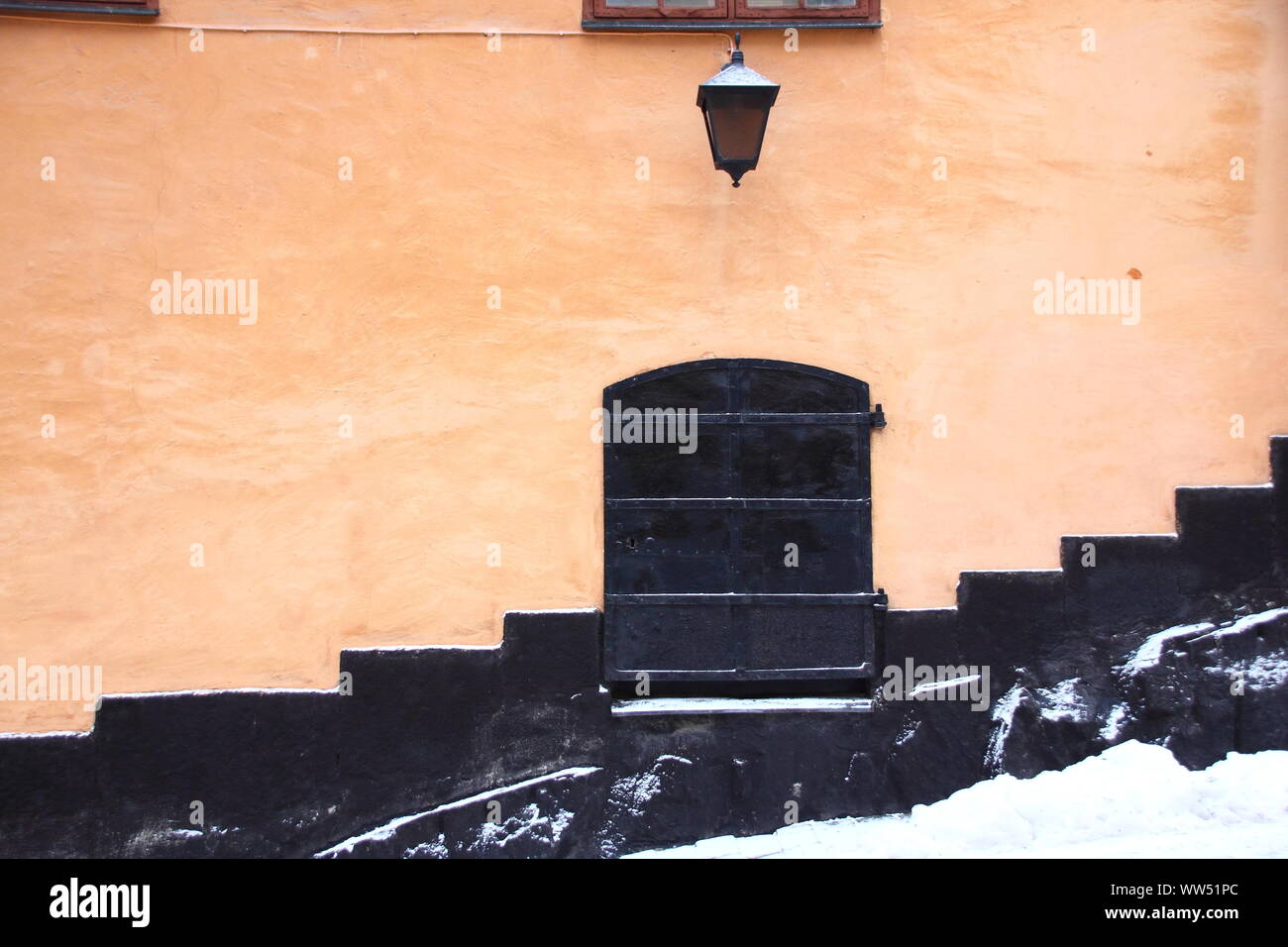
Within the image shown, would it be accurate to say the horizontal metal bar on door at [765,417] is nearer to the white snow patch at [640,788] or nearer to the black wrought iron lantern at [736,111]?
the black wrought iron lantern at [736,111]

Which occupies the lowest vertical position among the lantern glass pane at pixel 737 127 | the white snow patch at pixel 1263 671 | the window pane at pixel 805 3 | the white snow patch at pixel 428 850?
the white snow patch at pixel 428 850

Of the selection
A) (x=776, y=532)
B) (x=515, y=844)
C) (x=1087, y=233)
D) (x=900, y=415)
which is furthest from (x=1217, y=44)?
(x=515, y=844)

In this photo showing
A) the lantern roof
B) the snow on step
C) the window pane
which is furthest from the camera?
the window pane

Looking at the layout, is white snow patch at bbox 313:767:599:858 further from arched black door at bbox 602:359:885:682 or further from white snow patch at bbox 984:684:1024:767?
white snow patch at bbox 984:684:1024:767

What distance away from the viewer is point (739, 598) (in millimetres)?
5164

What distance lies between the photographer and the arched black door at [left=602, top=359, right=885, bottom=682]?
5.16 meters

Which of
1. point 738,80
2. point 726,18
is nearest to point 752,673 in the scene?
point 738,80

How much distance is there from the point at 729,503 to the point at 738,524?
119 millimetres

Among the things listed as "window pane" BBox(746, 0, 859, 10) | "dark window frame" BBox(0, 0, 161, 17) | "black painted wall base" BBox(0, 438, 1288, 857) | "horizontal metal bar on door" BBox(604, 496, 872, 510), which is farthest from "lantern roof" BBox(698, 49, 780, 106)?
"dark window frame" BBox(0, 0, 161, 17)

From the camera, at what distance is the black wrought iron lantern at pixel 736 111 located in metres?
4.76

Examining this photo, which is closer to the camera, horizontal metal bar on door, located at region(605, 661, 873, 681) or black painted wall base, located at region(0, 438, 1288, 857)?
black painted wall base, located at region(0, 438, 1288, 857)

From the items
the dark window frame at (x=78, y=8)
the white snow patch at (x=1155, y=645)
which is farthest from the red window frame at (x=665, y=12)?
the white snow patch at (x=1155, y=645)

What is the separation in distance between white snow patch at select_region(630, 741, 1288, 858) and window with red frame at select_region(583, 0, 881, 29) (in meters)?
3.95

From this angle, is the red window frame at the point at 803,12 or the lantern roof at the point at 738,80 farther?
the red window frame at the point at 803,12
